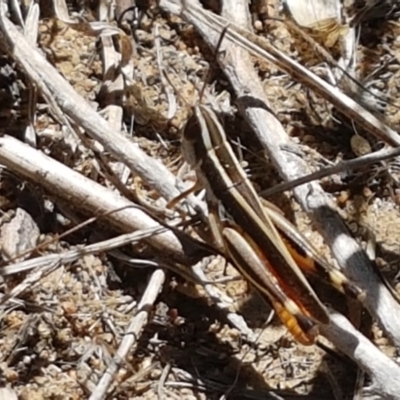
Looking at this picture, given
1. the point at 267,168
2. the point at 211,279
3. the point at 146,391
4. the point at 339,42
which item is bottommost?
the point at 146,391

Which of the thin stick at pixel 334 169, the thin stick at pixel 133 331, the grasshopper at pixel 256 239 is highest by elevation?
the thin stick at pixel 334 169

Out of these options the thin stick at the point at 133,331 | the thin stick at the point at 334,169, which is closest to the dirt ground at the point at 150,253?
the thin stick at the point at 133,331

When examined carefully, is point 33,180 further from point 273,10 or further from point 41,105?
point 273,10

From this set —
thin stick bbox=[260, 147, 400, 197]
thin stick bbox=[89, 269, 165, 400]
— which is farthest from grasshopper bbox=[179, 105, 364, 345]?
thin stick bbox=[89, 269, 165, 400]

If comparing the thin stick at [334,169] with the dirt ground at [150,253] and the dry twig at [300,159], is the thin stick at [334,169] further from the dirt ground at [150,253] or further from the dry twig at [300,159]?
the dirt ground at [150,253]

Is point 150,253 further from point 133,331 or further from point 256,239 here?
point 256,239

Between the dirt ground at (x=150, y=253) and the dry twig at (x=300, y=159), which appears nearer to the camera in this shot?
the dry twig at (x=300, y=159)

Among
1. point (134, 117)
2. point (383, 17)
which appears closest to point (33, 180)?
point (134, 117)

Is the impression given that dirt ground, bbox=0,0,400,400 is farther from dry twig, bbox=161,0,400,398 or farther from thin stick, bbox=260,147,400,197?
thin stick, bbox=260,147,400,197
